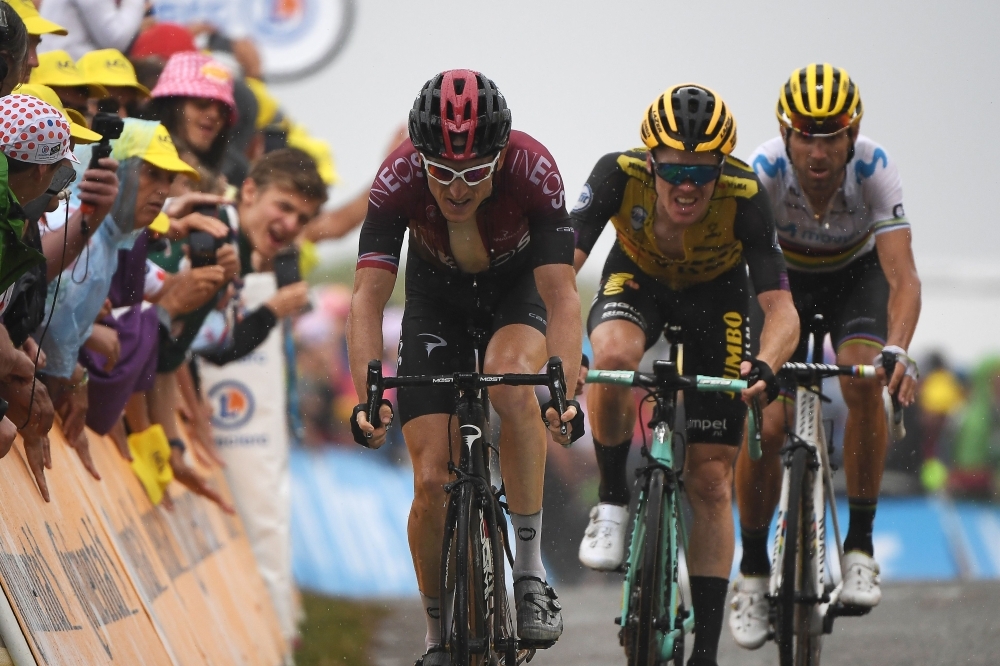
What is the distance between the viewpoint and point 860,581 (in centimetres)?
670

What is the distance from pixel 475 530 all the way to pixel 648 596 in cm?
95

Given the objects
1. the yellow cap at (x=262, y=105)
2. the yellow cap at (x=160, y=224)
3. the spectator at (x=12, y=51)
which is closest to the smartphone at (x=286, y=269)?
the yellow cap at (x=262, y=105)

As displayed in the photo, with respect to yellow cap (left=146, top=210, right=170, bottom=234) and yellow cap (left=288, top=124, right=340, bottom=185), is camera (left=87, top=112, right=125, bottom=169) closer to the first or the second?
yellow cap (left=146, top=210, right=170, bottom=234)

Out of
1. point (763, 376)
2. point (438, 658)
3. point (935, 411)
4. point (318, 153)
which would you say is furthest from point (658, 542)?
point (935, 411)

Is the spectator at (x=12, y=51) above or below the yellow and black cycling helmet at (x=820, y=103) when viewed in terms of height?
above

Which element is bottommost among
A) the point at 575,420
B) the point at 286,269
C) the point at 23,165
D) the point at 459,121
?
the point at 575,420

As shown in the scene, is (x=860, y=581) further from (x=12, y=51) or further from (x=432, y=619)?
(x=12, y=51)

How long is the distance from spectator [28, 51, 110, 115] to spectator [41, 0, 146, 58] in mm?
1231

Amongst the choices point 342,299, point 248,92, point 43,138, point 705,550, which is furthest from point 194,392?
point 342,299

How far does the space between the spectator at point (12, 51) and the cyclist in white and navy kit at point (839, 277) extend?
376cm

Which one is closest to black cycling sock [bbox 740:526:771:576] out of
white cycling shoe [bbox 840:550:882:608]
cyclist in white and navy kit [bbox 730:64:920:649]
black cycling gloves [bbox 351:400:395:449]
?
cyclist in white and navy kit [bbox 730:64:920:649]

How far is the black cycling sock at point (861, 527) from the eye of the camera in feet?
22.5

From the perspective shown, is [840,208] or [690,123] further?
[840,208]

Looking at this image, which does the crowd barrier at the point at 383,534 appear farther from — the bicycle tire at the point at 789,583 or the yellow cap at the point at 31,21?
the yellow cap at the point at 31,21
